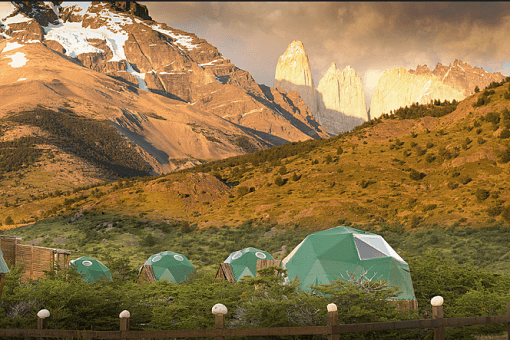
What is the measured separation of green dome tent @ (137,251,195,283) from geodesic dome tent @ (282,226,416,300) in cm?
1568

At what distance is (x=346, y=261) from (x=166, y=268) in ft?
60.7

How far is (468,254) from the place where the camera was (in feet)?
116

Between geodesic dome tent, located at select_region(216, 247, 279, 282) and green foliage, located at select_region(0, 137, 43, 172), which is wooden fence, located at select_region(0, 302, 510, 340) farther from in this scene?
green foliage, located at select_region(0, 137, 43, 172)

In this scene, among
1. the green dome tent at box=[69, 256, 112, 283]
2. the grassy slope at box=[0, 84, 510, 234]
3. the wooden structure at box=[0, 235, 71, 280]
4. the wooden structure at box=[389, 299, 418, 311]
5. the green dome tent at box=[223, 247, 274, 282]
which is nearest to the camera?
the wooden structure at box=[389, 299, 418, 311]

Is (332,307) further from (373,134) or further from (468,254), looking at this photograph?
(373,134)

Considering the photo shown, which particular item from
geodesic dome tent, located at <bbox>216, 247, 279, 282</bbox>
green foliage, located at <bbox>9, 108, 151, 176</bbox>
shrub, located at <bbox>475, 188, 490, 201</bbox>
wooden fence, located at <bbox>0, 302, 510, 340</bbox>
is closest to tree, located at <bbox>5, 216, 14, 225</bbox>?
green foliage, located at <bbox>9, 108, 151, 176</bbox>

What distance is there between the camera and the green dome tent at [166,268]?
30.9m

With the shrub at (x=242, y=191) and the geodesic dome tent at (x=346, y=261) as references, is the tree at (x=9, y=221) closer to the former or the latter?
the shrub at (x=242, y=191)

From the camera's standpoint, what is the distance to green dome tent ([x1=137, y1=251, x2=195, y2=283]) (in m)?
30.9

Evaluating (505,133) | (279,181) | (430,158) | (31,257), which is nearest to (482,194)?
(505,133)

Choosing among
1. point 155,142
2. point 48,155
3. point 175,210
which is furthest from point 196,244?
point 155,142

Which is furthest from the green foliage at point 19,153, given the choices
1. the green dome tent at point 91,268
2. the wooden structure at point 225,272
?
the wooden structure at point 225,272

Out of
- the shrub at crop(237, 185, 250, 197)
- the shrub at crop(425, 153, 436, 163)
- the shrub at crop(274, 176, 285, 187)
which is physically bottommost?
the shrub at crop(237, 185, 250, 197)

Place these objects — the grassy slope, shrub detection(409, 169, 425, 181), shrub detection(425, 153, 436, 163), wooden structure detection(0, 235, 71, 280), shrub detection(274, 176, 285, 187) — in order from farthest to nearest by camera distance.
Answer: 1. shrub detection(274, 176, 285, 187)
2. shrub detection(425, 153, 436, 163)
3. shrub detection(409, 169, 425, 181)
4. the grassy slope
5. wooden structure detection(0, 235, 71, 280)
